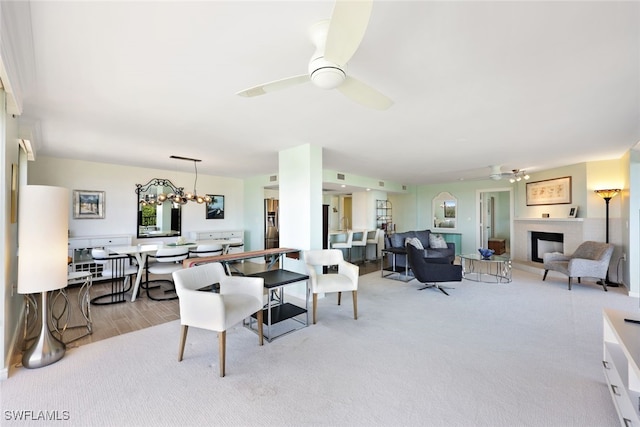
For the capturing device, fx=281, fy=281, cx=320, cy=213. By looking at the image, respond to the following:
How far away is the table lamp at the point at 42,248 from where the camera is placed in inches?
89.5

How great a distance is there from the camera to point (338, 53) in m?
1.40

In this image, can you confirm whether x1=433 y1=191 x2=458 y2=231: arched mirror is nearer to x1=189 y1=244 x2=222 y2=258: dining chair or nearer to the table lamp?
x1=189 y1=244 x2=222 y2=258: dining chair

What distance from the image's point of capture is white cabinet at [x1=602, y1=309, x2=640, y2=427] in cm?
148

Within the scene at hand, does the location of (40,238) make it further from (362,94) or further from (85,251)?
(85,251)

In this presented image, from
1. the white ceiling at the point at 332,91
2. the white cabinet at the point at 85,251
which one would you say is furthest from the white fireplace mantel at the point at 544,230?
the white cabinet at the point at 85,251

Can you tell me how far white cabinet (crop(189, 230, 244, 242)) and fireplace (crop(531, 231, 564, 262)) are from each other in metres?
7.50

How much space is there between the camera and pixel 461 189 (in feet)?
28.4

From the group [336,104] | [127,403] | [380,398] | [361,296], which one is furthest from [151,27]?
[361,296]

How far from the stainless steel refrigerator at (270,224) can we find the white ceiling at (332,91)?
3.46m

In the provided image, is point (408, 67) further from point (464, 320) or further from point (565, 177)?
point (565, 177)

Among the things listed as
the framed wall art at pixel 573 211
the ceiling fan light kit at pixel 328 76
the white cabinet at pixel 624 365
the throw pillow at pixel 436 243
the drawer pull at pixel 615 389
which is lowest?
the drawer pull at pixel 615 389

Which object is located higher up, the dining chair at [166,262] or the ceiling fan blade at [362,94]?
the ceiling fan blade at [362,94]

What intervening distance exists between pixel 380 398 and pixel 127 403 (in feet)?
5.72

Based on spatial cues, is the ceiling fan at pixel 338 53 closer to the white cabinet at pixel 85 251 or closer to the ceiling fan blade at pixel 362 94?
the ceiling fan blade at pixel 362 94
